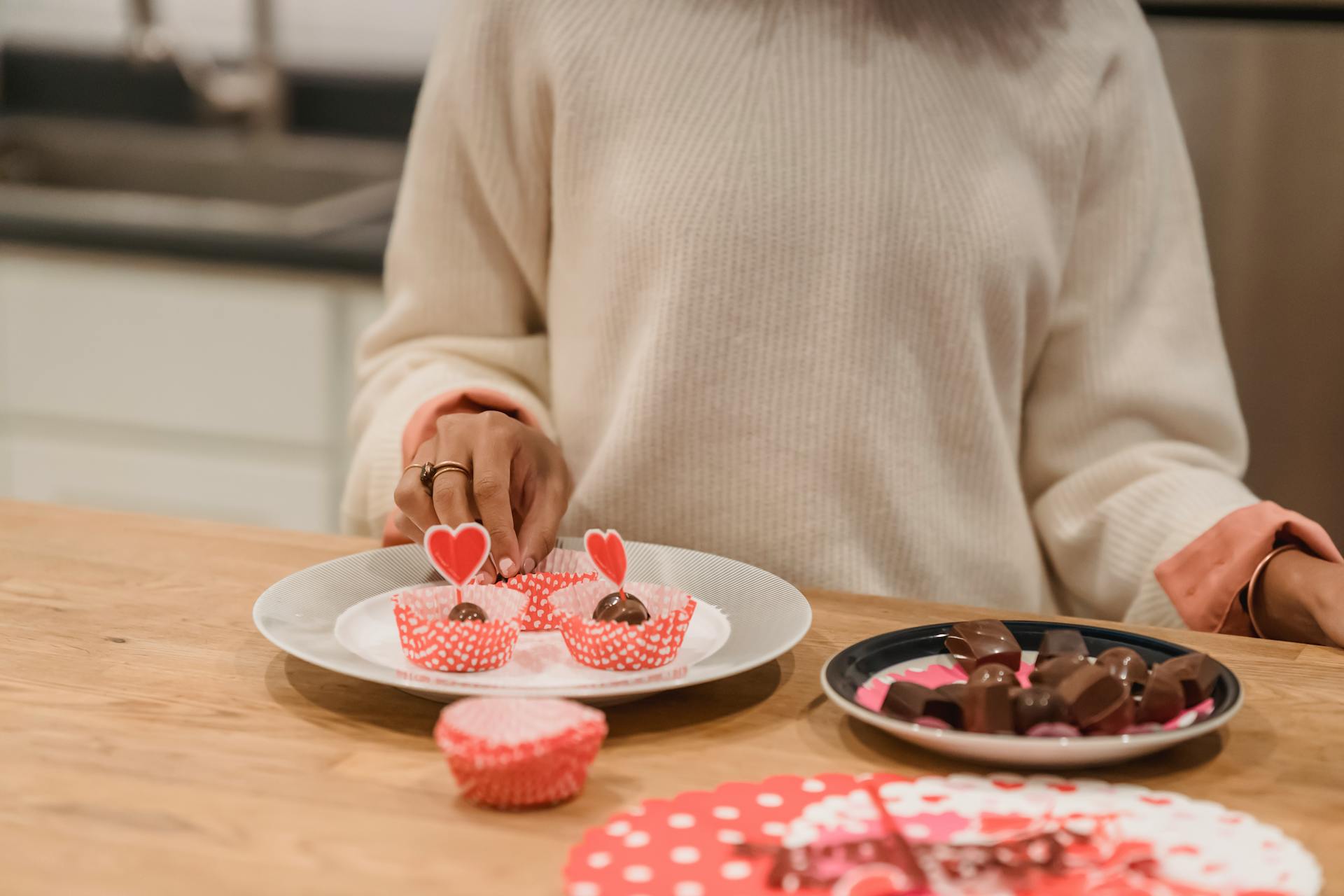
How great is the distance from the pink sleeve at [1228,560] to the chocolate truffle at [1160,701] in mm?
302

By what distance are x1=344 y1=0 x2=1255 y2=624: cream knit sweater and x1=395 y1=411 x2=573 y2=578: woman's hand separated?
119mm

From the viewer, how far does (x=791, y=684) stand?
32.3 inches

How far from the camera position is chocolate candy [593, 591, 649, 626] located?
81 centimetres

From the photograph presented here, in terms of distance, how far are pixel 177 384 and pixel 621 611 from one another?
1.58 m

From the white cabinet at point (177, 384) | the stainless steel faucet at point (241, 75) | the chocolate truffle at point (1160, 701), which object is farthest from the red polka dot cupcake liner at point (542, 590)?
the stainless steel faucet at point (241, 75)

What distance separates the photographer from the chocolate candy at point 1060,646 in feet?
2.51

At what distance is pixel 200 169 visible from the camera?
115 inches

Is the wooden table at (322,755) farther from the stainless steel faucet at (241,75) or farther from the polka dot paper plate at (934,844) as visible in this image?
the stainless steel faucet at (241,75)

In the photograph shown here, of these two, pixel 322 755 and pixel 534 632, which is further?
pixel 534 632

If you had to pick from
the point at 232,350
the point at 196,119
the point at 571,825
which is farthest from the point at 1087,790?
the point at 196,119

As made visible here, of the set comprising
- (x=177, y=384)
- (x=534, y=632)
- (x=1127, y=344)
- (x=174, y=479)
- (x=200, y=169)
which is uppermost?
(x=1127, y=344)

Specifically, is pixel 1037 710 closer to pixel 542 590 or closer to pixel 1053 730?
pixel 1053 730

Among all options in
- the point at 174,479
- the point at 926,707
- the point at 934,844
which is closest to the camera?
the point at 934,844

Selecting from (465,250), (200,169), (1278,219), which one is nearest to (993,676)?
(465,250)
